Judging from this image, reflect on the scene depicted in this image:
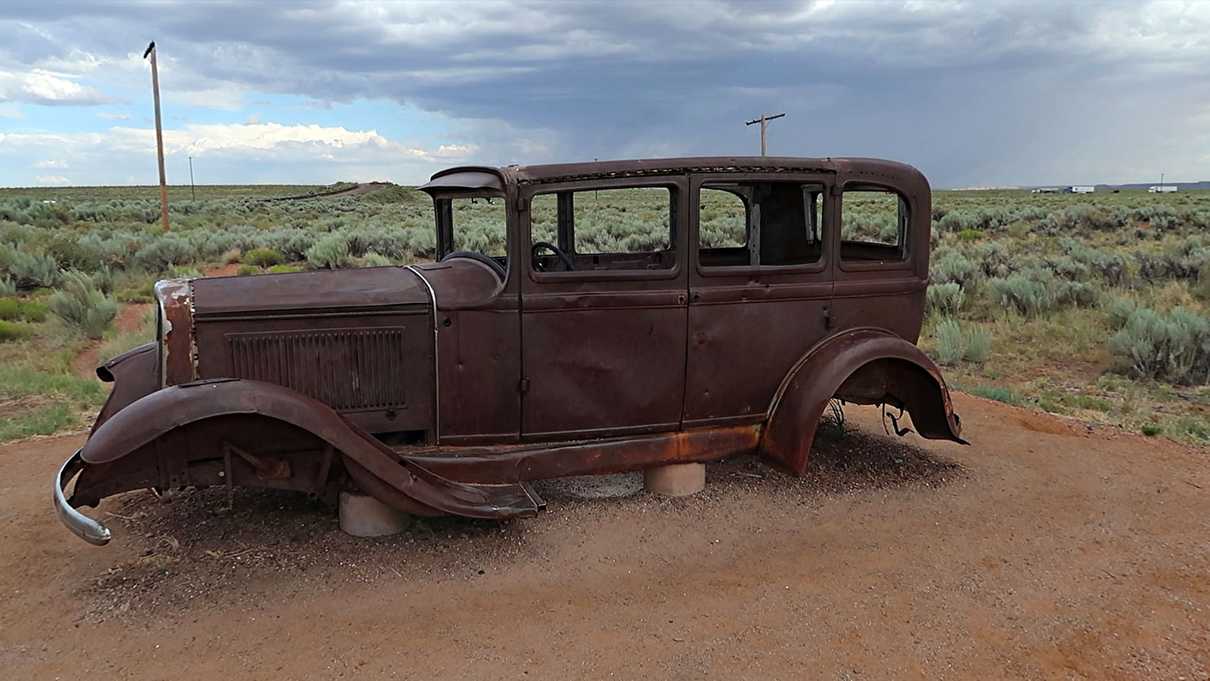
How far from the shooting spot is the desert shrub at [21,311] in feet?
37.9

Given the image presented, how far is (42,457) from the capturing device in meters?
6.21

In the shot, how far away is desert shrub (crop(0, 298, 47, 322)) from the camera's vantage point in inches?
455

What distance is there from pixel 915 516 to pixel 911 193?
6.74 feet

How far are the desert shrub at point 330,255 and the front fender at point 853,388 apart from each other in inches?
493

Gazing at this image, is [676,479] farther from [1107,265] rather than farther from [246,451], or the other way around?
[1107,265]

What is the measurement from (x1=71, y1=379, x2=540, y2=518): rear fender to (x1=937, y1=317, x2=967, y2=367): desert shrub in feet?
22.4

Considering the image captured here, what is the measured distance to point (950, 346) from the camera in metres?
9.68

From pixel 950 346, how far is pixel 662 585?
6706 mm

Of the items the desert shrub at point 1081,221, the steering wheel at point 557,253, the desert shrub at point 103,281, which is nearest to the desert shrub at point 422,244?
the desert shrub at point 103,281

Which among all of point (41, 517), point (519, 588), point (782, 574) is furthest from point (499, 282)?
point (41, 517)

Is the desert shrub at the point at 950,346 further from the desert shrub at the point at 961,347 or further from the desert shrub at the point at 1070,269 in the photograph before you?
the desert shrub at the point at 1070,269

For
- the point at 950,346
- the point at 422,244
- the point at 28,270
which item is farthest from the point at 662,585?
the point at 422,244

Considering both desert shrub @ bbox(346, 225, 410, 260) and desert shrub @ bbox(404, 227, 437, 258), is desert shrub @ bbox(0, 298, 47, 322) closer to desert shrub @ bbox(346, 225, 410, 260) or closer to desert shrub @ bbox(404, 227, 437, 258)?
desert shrub @ bbox(346, 225, 410, 260)

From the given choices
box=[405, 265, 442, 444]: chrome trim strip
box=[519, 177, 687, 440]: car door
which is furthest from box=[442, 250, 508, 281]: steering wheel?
box=[405, 265, 442, 444]: chrome trim strip
